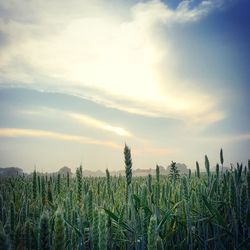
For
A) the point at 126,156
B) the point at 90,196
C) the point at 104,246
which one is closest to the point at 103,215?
the point at 104,246

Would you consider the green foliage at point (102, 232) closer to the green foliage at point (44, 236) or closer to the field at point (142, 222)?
the field at point (142, 222)

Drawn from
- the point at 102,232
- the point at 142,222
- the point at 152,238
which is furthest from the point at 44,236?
the point at 142,222

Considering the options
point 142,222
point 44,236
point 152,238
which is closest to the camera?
point 44,236

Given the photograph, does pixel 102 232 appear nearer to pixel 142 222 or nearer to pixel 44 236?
pixel 44 236

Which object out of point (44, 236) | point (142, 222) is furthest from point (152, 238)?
point (142, 222)

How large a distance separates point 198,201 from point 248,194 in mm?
1043

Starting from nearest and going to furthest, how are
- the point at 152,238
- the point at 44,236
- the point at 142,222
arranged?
the point at 44,236, the point at 152,238, the point at 142,222

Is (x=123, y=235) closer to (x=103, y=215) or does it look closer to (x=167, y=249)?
(x=167, y=249)

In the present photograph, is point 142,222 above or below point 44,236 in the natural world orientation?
below

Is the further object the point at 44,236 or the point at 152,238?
the point at 152,238

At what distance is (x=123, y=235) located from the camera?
11.0 ft

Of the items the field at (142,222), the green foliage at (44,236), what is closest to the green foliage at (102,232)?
the field at (142,222)

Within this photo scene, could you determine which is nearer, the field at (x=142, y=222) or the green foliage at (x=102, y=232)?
the green foliage at (x=102, y=232)

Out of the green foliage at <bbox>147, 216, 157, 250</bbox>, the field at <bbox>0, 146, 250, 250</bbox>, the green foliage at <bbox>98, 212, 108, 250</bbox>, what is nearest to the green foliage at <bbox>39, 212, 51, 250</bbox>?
the field at <bbox>0, 146, 250, 250</bbox>
